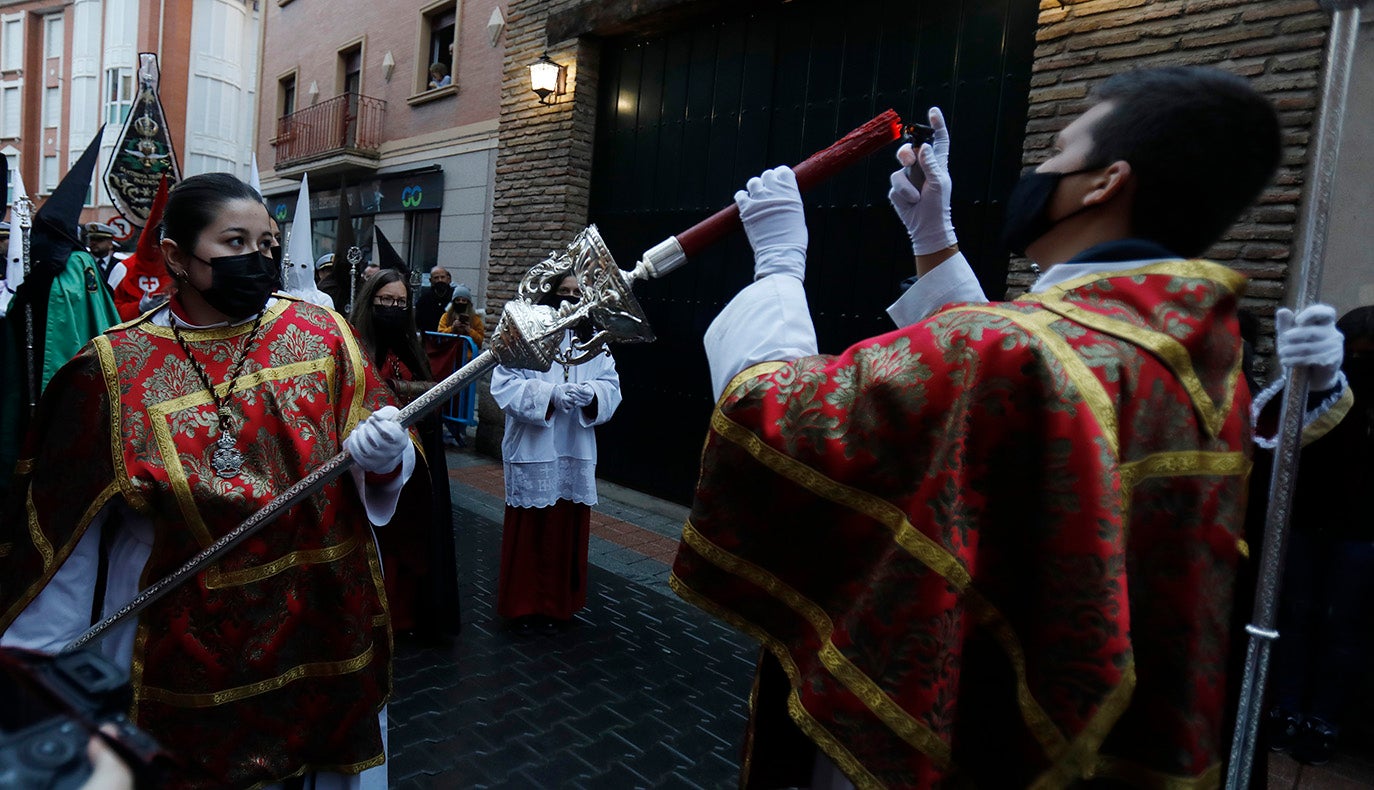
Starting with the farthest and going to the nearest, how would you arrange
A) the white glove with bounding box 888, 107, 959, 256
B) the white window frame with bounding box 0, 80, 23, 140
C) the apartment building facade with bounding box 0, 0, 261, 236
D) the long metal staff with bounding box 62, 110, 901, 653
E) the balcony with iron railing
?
the white window frame with bounding box 0, 80, 23, 140, the apartment building facade with bounding box 0, 0, 261, 236, the balcony with iron railing, the white glove with bounding box 888, 107, 959, 256, the long metal staff with bounding box 62, 110, 901, 653

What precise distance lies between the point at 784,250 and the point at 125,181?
214 inches

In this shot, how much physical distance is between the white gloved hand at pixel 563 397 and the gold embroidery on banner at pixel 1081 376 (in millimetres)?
3539

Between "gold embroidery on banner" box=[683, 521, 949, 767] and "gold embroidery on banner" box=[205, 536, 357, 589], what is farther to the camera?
"gold embroidery on banner" box=[205, 536, 357, 589]

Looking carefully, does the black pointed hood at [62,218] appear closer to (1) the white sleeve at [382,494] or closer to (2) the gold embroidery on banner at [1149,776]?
(1) the white sleeve at [382,494]

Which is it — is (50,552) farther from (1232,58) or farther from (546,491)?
(1232,58)

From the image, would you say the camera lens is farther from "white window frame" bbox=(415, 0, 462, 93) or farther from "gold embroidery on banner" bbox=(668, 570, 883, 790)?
"white window frame" bbox=(415, 0, 462, 93)

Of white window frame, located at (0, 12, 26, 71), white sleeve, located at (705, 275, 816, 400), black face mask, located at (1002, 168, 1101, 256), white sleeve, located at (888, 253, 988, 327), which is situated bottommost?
white sleeve, located at (705, 275, 816, 400)

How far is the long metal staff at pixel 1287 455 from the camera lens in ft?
4.10

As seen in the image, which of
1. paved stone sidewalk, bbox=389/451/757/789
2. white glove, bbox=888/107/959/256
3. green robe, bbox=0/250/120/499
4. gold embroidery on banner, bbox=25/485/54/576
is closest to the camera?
white glove, bbox=888/107/959/256

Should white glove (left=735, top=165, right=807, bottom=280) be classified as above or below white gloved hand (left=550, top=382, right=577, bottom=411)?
above

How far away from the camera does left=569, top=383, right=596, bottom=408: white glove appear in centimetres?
456

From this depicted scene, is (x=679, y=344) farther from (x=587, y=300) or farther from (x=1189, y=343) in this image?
(x=1189, y=343)

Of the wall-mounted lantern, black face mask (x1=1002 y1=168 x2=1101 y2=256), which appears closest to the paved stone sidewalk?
black face mask (x1=1002 y1=168 x2=1101 y2=256)

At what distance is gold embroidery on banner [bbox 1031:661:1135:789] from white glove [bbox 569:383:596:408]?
3644 mm
